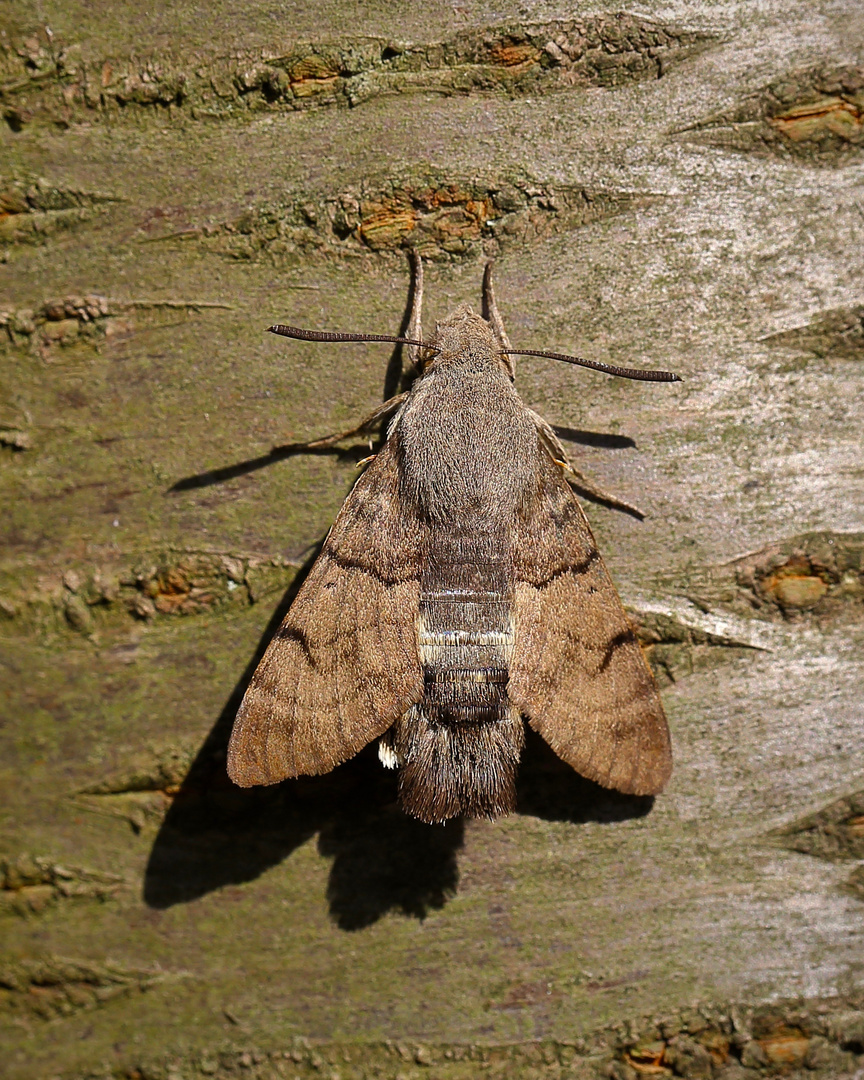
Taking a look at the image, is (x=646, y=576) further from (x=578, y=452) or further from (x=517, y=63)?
(x=517, y=63)

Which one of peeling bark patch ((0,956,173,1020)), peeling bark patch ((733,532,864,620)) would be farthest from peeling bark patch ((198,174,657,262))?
peeling bark patch ((0,956,173,1020))

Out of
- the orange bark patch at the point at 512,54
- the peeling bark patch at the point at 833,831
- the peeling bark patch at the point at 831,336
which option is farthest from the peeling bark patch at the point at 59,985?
the orange bark patch at the point at 512,54

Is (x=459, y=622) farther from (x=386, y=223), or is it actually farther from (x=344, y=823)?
(x=386, y=223)

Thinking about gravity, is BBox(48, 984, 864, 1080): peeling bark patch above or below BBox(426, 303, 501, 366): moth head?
below

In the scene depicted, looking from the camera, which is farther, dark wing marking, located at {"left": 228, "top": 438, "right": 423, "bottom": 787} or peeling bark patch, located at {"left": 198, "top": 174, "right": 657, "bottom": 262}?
dark wing marking, located at {"left": 228, "top": 438, "right": 423, "bottom": 787}

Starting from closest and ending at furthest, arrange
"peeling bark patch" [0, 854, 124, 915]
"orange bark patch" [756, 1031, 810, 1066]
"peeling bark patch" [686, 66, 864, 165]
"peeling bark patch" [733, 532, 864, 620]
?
"peeling bark patch" [686, 66, 864, 165] < "peeling bark patch" [733, 532, 864, 620] < "orange bark patch" [756, 1031, 810, 1066] < "peeling bark patch" [0, 854, 124, 915]

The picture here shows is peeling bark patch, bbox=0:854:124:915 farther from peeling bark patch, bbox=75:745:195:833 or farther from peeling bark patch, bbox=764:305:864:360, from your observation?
peeling bark patch, bbox=764:305:864:360
